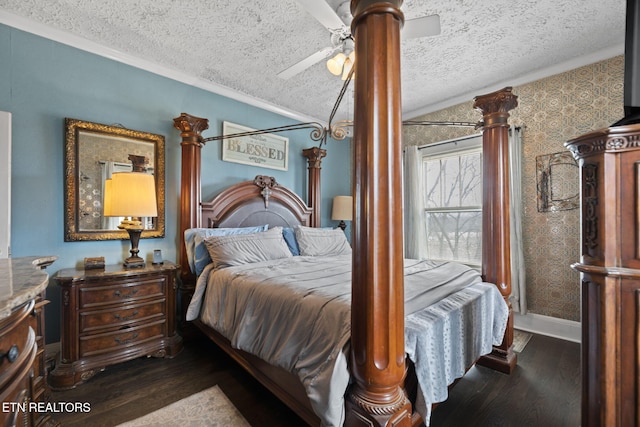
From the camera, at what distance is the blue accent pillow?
3146 mm

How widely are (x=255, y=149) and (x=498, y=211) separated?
109 inches

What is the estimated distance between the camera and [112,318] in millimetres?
2094

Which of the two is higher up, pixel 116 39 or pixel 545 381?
pixel 116 39

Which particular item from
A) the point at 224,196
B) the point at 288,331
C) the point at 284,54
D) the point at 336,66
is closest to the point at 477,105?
the point at 336,66

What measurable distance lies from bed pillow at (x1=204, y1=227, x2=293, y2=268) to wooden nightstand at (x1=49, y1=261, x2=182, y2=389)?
1.26 feet

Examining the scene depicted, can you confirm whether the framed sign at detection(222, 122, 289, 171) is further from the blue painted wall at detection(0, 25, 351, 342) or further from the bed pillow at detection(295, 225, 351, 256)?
the bed pillow at detection(295, 225, 351, 256)

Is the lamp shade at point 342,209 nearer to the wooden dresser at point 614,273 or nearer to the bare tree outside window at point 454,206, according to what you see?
the bare tree outside window at point 454,206

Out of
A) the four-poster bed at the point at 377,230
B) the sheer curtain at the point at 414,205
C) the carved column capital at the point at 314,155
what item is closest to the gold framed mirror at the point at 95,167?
the carved column capital at the point at 314,155

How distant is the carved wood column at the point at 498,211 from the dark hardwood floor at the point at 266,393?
166 millimetres

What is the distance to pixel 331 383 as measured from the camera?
115cm

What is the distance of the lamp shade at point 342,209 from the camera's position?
168 inches

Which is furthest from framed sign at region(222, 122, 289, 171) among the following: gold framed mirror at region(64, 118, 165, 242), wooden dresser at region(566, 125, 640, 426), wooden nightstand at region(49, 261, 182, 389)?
wooden dresser at region(566, 125, 640, 426)

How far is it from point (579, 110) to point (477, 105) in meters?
1.37

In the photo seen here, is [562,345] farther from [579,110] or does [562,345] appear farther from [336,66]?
[336,66]
